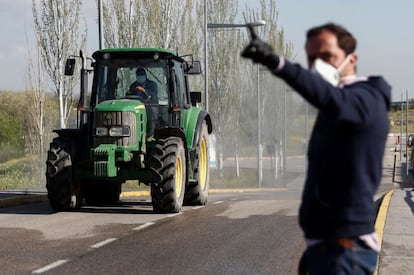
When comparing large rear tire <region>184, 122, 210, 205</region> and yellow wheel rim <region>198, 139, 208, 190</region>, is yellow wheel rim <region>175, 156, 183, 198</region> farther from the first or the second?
yellow wheel rim <region>198, 139, 208, 190</region>

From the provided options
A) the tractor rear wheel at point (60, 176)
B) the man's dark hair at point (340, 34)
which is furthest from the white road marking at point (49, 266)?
the man's dark hair at point (340, 34)

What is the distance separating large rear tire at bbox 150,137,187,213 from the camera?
11922 mm

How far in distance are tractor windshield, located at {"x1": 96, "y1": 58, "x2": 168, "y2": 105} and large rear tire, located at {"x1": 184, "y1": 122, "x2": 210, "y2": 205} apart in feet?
4.67

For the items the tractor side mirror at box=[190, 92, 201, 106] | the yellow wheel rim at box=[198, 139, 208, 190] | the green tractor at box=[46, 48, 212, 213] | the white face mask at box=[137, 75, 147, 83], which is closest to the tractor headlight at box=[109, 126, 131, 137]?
the green tractor at box=[46, 48, 212, 213]

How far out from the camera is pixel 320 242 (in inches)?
126

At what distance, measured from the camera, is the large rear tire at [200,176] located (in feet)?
45.8

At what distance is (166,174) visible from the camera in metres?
11.9

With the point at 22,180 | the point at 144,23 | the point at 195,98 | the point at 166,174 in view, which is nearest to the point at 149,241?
the point at 166,174

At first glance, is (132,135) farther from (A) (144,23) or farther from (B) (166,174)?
(A) (144,23)

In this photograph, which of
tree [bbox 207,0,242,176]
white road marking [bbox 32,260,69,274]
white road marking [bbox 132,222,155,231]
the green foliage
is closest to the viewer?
white road marking [bbox 32,260,69,274]

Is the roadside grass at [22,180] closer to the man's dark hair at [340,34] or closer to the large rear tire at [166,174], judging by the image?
the large rear tire at [166,174]

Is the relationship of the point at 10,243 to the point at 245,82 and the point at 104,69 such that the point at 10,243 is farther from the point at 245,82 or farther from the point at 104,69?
the point at 245,82

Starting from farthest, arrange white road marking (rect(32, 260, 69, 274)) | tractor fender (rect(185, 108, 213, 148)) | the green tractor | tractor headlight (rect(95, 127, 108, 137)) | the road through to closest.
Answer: tractor fender (rect(185, 108, 213, 148))
tractor headlight (rect(95, 127, 108, 137))
the green tractor
the road
white road marking (rect(32, 260, 69, 274))

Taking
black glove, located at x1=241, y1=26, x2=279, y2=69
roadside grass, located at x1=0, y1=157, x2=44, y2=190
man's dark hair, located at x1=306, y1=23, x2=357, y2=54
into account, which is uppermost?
man's dark hair, located at x1=306, y1=23, x2=357, y2=54
